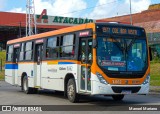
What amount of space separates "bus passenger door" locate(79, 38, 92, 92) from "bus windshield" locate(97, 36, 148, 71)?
1.62ft

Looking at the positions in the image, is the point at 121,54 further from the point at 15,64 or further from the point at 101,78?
the point at 15,64

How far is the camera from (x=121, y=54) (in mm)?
14453

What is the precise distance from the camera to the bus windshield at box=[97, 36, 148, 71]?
14180mm

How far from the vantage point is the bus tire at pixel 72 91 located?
1519cm

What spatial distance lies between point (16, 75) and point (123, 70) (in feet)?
32.0

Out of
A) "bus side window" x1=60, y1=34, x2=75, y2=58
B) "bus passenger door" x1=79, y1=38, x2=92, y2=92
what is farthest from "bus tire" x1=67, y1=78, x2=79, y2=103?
"bus side window" x1=60, y1=34, x2=75, y2=58

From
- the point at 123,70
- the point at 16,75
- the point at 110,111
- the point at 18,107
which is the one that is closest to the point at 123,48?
the point at 123,70

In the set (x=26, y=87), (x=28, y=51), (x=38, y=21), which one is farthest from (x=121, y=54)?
(x=38, y=21)

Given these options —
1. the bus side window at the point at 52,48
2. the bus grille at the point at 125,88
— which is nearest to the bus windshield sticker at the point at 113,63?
the bus grille at the point at 125,88

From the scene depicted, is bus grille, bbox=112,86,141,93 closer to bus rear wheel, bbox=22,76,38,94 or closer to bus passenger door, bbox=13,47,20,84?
bus rear wheel, bbox=22,76,38,94

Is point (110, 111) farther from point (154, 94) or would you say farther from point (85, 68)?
point (154, 94)

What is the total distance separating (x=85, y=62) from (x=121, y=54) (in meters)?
1.35

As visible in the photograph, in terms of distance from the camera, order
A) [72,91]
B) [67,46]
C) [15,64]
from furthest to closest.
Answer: [15,64]
[67,46]
[72,91]

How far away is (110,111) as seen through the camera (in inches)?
504
